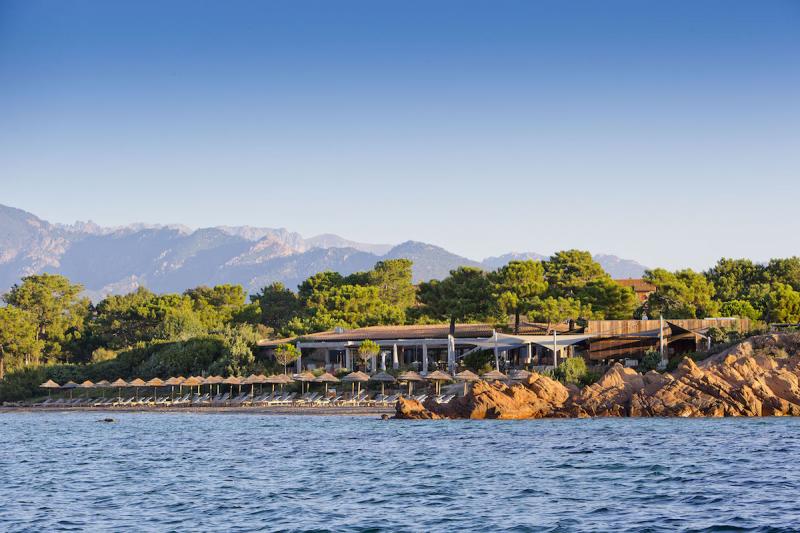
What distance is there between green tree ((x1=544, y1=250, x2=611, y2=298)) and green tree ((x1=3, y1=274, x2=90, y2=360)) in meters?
40.6

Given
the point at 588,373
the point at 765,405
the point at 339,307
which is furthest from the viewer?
the point at 339,307

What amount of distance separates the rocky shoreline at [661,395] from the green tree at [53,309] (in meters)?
50.5

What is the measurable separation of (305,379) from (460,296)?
61.5ft

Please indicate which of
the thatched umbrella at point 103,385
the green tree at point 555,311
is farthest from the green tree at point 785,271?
the thatched umbrella at point 103,385

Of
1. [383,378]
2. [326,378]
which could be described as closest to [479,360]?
[383,378]

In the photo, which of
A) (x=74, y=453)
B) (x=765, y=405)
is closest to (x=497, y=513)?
(x=74, y=453)

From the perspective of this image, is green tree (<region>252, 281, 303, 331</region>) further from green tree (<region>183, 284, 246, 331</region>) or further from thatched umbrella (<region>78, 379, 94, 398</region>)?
thatched umbrella (<region>78, 379, 94, 398</region>)

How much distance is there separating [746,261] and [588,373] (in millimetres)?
35558

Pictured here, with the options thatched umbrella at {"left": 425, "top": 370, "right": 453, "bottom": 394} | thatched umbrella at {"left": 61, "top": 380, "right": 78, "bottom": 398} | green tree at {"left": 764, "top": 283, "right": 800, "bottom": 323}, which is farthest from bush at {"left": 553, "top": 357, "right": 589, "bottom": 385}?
thatched umbrella at {"left": 61, "top": 380, "right": 78, "bottom": 398}

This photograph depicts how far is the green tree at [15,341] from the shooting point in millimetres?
80938

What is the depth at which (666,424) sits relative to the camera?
37.9 m

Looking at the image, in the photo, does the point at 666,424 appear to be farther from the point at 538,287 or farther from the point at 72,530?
the point at 538,287

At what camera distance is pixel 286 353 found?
6325cm

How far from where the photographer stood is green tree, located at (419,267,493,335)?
236ft
